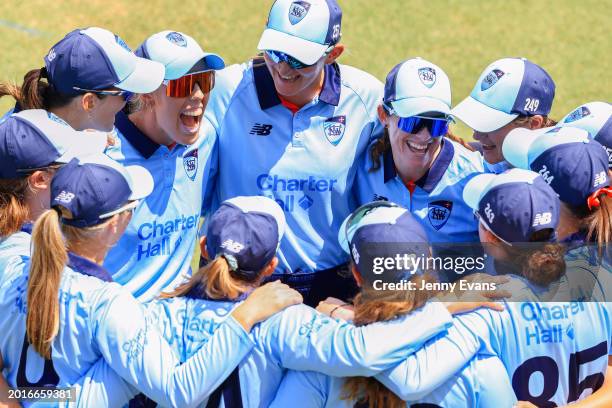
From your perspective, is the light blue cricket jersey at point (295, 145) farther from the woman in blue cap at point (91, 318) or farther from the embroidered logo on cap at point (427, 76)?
the woman in blue cap at point (91, 318)

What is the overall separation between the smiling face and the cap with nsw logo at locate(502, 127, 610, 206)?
6.21ft

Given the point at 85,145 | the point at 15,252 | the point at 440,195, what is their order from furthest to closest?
the point at 440,195, the point at 85,145, the point at 15,252

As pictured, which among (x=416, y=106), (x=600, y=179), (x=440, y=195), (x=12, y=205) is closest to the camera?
(x=12, y=205)

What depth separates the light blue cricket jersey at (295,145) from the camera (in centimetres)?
619

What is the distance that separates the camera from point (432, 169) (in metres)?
6.02

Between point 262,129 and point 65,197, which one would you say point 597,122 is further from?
point 65,197

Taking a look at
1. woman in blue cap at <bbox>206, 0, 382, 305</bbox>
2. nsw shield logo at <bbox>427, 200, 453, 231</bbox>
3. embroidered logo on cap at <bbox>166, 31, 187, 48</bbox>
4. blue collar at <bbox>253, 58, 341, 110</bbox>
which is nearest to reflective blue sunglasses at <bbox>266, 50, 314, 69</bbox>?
woman in blue cap at <bbox>206, 0, 382, 305</bbox>

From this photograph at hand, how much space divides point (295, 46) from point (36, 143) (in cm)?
159

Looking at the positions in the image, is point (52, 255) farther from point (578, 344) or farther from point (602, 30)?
point (602, 30)

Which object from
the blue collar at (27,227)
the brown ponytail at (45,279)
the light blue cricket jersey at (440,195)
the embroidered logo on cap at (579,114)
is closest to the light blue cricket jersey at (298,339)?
the brown ponytail at (45,279)

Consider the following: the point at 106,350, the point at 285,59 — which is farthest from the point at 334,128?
the point at 106,350

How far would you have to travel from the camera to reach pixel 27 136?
536 centimetres

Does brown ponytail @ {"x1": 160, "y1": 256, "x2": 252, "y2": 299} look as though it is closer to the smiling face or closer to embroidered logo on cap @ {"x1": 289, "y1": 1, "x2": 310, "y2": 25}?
the smiling face

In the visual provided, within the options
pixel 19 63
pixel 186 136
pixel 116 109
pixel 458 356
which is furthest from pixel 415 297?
pixel 19 63
